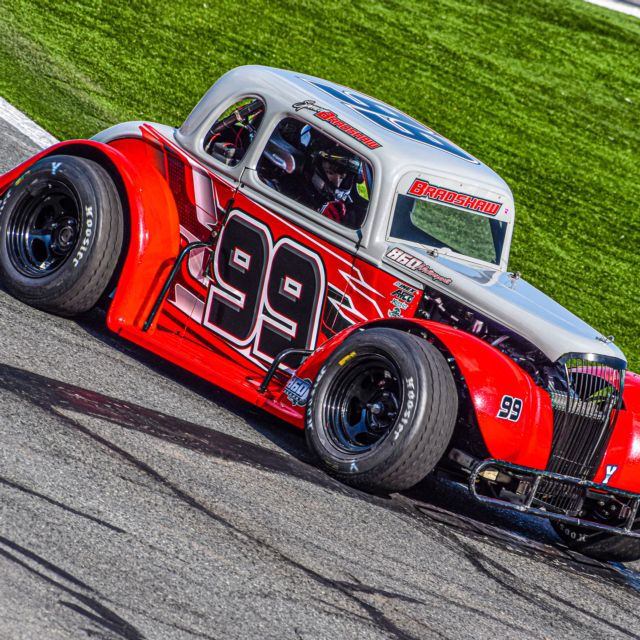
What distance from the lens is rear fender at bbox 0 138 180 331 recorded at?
6.68m

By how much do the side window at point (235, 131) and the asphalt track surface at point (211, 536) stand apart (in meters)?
1.39

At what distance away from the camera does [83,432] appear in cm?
527

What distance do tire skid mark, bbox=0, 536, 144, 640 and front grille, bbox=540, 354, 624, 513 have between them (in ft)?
8.60

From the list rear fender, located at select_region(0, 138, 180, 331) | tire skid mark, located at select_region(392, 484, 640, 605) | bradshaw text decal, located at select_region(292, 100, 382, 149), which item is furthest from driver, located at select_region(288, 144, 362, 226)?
tire skid mark, located at select_region(392, 484, 640, 605)

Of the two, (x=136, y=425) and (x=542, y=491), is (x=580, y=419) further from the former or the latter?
(x=136, y=425)

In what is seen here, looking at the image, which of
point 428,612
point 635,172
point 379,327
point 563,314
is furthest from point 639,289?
point 428,612

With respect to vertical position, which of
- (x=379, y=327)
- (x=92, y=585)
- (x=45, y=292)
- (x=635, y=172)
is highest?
(x=635, y=172)

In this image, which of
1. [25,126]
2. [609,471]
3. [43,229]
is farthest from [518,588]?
[25,126]

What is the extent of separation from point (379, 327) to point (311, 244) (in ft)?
2.29

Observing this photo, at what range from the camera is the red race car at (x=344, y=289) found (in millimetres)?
5609

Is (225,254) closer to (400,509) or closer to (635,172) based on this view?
(400,509)

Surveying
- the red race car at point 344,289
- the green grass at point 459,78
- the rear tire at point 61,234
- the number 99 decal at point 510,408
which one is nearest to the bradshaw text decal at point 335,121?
the red race car at point 344,289

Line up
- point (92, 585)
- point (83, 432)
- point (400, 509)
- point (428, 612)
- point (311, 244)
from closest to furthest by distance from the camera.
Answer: point (92, 585) → point (428, 612) → point (83, 432) → point (400, 509) → point (311, 244)

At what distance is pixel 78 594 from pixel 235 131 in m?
3.94
